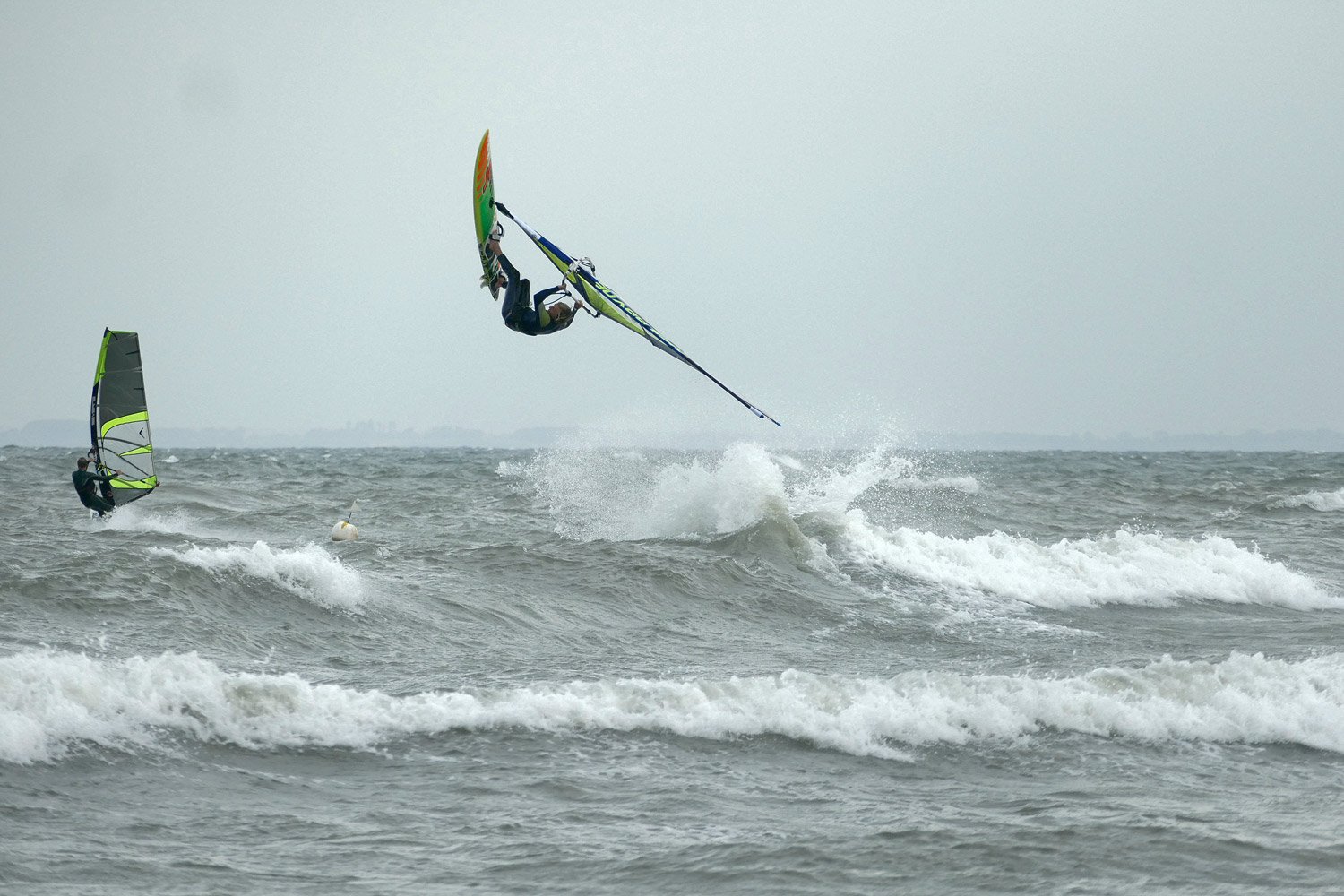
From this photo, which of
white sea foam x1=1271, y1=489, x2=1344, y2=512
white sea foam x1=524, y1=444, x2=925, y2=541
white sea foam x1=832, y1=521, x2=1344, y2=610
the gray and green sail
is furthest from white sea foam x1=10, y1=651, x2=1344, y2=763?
white sea foam x1=1271, y1=489, x2=1344, y2=512

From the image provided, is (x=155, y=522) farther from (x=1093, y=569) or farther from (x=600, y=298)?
(x=1093, y=569)

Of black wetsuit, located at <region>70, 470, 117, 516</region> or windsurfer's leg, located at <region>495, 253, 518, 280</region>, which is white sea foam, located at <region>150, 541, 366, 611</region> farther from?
black wetsuit, located at <region>70, 470, 117, 516</region>

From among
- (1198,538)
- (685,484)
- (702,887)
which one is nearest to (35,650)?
(702,887)

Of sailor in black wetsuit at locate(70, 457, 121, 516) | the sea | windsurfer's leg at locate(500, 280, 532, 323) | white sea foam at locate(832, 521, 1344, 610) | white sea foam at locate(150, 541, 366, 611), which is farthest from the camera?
sailor in black wetsuit at locate(70, 457, 121, 516)

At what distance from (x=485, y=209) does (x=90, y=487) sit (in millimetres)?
9257

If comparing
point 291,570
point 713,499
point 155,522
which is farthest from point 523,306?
point 155,522

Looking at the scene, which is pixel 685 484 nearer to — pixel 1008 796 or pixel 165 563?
pixel 165 563

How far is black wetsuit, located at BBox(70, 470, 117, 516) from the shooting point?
15.5m

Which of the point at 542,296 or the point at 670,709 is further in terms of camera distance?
the point at 542,296

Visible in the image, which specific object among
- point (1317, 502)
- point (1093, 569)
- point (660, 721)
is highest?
point (1317, 502)

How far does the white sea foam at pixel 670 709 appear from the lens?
6.34 meters

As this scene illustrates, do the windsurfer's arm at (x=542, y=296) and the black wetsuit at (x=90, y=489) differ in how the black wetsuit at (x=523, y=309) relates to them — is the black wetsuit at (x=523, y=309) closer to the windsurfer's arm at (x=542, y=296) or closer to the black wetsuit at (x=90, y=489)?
the windsurfer's arm at (x=542, y=296)

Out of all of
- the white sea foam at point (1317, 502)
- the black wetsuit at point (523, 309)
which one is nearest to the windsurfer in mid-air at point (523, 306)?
the black wetsuit at point (523, 309)

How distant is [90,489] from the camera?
15.6m
